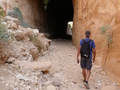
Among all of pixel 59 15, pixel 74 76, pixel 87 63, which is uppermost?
pixel 59 15

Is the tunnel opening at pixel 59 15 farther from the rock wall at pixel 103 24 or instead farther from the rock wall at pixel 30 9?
the rock wall at pixel 103 24

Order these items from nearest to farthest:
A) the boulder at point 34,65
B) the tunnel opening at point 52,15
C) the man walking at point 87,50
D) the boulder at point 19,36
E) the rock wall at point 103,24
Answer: the man walking at point 87,50 → the boulder at point 34,65 → the rock wall at point 103,24 → the boulder at point 19,36 → the tunnel opening at point 52,15

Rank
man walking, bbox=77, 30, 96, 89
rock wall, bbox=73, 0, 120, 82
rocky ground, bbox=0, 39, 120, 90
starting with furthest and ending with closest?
1. rock wall, bbox=73, 0, 120, 82
2. man walking, bbox=77, 30, 96, 89
3. rocky ground, bbox=0, 39, 120, 90

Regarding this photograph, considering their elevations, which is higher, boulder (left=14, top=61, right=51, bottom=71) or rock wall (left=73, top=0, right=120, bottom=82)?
rock wall (left=73, top=0, right=120, bottom=82)

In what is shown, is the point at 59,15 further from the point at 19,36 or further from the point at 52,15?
the point at 19,36

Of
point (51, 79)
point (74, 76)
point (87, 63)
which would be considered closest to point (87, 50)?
point (87, 63)

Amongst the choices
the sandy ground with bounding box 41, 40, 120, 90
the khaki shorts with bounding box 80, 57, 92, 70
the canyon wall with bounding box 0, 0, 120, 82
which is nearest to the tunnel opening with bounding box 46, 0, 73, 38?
the canyon wall with bounding box 0, 0, 120, 82

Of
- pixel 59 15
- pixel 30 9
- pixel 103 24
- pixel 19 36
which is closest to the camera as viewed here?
pixel 103 24

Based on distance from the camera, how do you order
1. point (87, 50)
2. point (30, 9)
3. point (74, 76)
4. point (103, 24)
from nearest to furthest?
point (87, 50) → point (74, 76) → point (103, 24) → point (30, 9)

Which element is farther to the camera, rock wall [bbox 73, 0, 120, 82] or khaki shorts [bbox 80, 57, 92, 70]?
rock wall [bbox 73, 0, 120, 82]

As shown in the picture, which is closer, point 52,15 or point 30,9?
point 30,9

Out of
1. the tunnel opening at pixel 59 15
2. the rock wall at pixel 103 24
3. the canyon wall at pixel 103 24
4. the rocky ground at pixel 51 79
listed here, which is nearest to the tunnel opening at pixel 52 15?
the tunnel opening at pixel 59 15

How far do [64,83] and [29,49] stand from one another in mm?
1833

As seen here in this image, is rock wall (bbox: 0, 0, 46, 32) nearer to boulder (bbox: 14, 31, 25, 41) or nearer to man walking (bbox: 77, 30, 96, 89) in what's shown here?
boulder (bbox: 14, 31, 25, 41)
